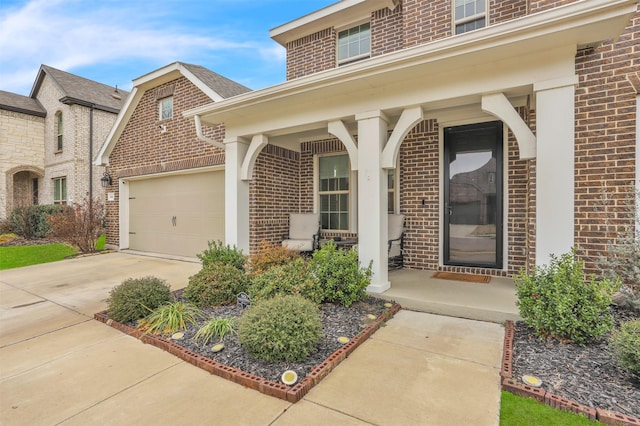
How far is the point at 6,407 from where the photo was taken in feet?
6.97

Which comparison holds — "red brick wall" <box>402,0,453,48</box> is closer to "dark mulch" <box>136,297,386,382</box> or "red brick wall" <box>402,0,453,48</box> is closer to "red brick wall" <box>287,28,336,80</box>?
"red brick wall" <box>287,28,336,80</box>

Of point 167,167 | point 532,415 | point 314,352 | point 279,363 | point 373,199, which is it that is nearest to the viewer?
point 532,415

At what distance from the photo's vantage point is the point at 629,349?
2135 millimetres

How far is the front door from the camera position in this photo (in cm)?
517

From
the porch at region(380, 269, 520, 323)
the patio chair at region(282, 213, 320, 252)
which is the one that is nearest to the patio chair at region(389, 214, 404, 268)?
the porch at region(380, 269, 520, 323)

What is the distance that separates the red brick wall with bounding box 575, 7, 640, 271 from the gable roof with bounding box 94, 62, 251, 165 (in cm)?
631

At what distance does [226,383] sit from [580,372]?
2.63 m

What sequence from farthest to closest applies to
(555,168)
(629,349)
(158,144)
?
1. (158,144)
2. (555,168)
3. (629,349)

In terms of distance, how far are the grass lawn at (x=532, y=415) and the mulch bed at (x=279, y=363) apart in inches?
47.9

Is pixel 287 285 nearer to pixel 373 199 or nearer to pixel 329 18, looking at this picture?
pixel 373 199

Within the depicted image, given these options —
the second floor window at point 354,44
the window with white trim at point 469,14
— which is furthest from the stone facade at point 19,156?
the window with white trim at point 469,14

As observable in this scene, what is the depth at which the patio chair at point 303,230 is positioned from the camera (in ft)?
21.2

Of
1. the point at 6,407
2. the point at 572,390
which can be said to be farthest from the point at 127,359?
the point at 572,390

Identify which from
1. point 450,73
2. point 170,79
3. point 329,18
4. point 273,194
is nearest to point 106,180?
point 170,79
